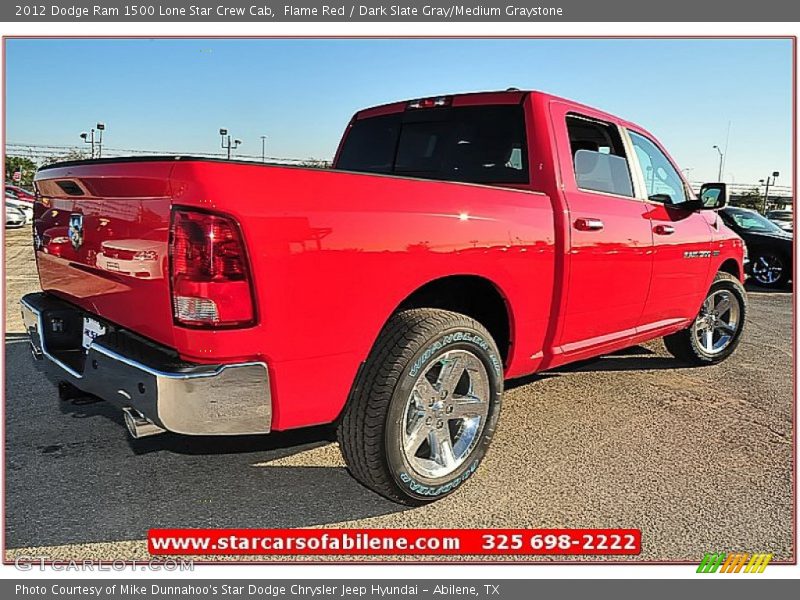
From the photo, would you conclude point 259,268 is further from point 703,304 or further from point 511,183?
point 703,304

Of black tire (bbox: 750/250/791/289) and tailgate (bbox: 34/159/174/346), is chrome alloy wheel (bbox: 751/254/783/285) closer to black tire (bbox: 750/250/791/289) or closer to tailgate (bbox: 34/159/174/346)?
black tire (bbox: 750/250/791/289)

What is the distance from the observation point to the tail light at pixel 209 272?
88.4 inches

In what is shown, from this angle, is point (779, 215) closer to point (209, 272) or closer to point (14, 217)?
point (14, 217)

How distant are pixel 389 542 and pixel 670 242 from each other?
296cm

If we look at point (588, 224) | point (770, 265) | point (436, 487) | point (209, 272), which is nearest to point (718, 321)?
point (588, 224)

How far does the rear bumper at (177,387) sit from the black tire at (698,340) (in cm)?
407

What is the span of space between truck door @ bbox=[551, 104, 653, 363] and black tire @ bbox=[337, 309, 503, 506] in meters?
0.99

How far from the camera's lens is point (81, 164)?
2924 millimetres

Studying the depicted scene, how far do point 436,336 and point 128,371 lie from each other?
1.22 m

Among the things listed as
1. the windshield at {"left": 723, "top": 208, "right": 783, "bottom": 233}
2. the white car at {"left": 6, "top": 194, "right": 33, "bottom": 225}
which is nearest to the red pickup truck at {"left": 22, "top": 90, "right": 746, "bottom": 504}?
the windshield at {"left": 723, "top": 208, "right": 783, "bottom": 233}

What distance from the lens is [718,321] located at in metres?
5.67

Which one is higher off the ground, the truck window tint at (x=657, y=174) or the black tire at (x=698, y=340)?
the truck window tint at (x=657, y=174)

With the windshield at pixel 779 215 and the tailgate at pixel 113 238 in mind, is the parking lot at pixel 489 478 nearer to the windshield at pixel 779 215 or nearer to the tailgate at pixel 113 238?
the tailgate at pixel 113 238

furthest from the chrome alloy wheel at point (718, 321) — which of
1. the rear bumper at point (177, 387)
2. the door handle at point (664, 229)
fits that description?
the rear bumper at point (177, 387)
